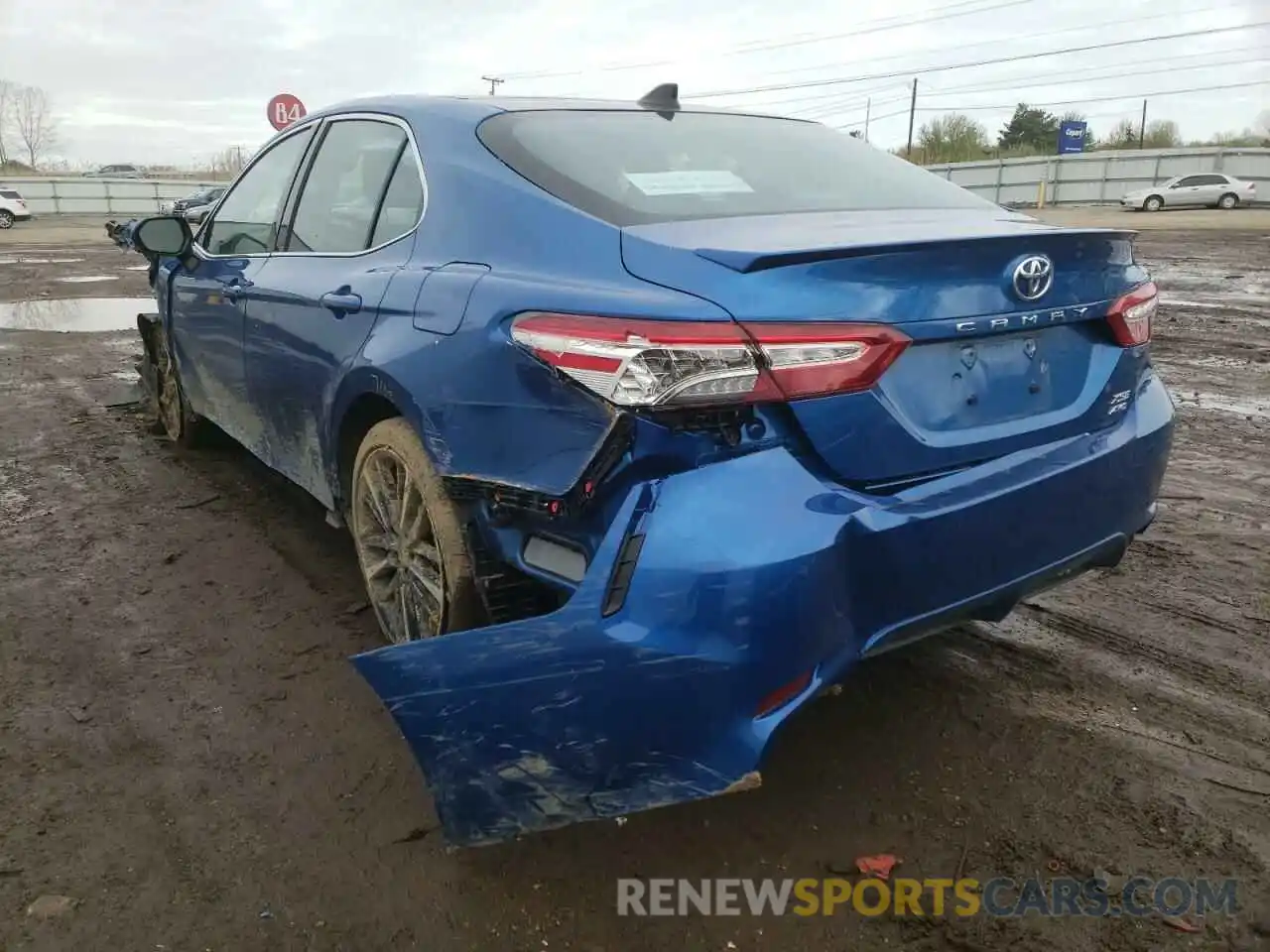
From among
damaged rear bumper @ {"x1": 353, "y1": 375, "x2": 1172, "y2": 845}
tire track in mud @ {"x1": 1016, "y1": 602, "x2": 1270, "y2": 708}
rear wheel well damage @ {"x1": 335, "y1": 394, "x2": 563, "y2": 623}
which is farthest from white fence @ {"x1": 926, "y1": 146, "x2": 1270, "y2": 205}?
damaged rear bumper @ {"x1": 353, "y1": 375, "x2": 1172, "y2": 845}

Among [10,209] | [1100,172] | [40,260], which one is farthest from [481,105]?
[1100,172]

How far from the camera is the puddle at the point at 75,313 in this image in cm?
1077

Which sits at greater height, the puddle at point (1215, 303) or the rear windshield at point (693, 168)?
the rear windshield at point (693, 168)

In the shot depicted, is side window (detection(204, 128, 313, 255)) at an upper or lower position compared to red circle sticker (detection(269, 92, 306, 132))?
lower

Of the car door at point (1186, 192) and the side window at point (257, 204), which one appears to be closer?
the side window at point (257, 204)

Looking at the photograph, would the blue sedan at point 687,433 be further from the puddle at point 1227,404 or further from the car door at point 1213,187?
the car door at point 1213,187

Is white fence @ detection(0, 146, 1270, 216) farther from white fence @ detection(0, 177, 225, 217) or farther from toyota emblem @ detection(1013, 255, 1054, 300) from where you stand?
toyota emblem @ detection(1013, 255, 1054, 300)

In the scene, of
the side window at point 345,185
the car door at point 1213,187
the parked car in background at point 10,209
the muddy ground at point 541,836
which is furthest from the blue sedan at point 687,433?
the car door at point 1213,187

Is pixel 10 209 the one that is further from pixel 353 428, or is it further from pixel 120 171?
pixel 353 428

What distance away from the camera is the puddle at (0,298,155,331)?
35.3 ft

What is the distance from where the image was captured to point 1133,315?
2.53 metres

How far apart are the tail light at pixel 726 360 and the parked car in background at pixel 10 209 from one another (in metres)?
40.2

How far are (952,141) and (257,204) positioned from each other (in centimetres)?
6907

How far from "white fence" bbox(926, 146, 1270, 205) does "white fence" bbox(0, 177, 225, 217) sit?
35.2 metres
